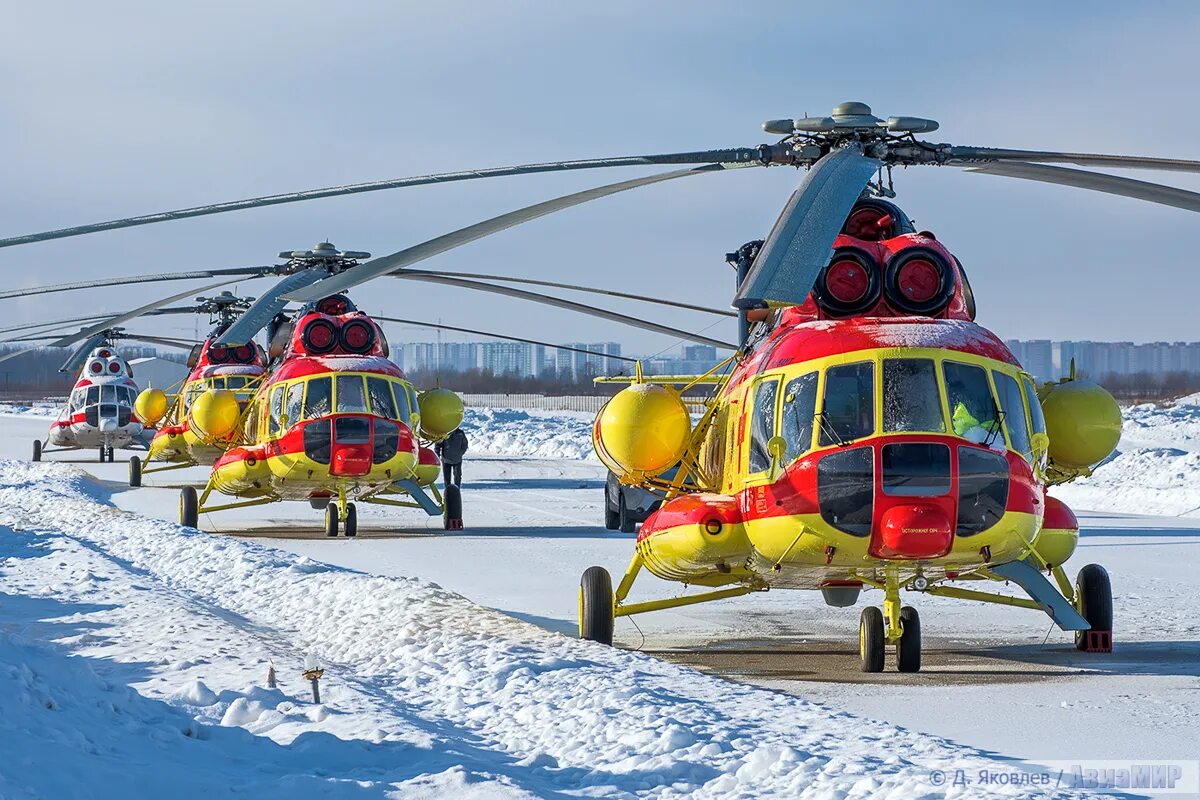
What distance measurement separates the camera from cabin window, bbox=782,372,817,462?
8.92 m

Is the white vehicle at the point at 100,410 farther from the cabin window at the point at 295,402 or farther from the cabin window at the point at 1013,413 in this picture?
the cabin window at the point at 1013,413

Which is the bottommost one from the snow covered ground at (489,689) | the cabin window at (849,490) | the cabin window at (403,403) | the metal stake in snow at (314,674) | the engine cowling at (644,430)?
the snow covered ground at (489,689)

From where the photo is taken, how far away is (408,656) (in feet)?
29.9

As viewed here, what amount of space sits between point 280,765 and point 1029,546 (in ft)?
16.6

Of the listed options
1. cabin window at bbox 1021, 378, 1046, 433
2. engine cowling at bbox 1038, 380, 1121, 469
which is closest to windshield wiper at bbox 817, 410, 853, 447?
cabin window at bbox 1021, 378, 1046, 433

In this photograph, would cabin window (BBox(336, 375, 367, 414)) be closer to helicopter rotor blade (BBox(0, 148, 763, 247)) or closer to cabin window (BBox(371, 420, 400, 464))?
cabin window (BBox(371, 420, 400, 464))

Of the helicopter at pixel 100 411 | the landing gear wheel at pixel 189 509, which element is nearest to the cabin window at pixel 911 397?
the landing gear wheel at pixel 189 509

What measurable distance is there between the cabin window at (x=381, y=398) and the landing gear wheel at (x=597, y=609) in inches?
349

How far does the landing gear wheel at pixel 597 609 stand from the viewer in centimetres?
1010

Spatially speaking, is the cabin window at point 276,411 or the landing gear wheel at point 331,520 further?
the landing gear wheel at point 331,520

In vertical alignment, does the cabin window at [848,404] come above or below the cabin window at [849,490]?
above

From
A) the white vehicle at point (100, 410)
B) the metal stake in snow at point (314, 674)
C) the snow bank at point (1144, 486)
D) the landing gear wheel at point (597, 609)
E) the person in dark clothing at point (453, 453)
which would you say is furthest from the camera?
the white vehicle at point (100, 410)

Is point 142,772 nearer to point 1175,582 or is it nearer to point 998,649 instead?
point 998,649

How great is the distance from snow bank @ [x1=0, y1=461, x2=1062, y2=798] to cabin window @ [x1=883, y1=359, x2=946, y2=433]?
1.89 meters
